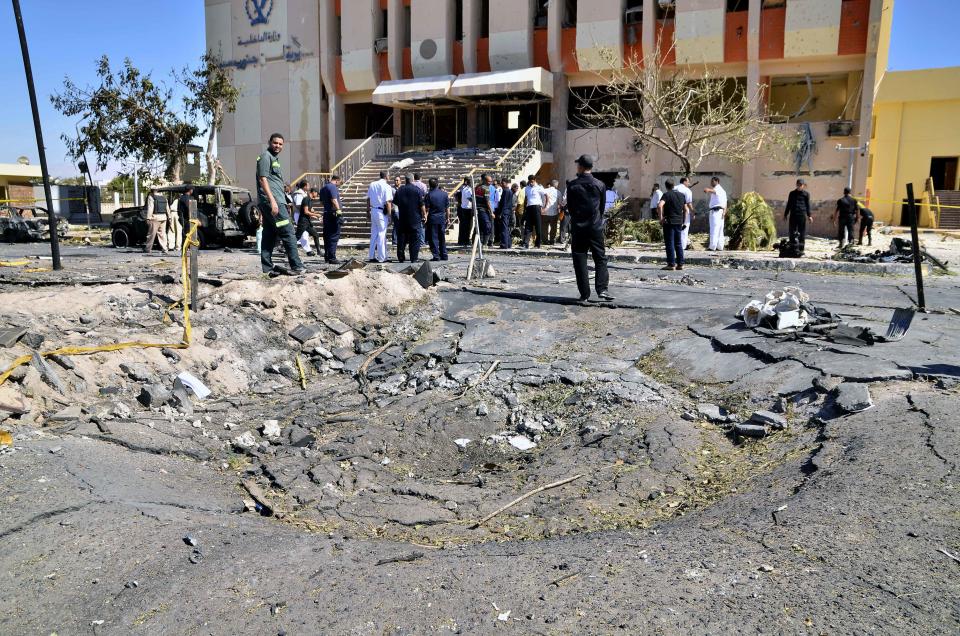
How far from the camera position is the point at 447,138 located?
1197 inches

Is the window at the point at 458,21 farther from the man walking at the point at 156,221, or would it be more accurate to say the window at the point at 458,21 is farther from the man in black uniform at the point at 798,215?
the man in black uniform at the point at 798,215

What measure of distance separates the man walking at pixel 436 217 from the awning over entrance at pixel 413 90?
14456 millimetres

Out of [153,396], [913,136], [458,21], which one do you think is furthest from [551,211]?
[913,136]

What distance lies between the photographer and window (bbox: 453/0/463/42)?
2794 centimetres

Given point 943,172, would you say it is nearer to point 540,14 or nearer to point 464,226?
point 540,14

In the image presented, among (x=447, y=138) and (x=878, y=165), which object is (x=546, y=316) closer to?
(x=447, y=138)

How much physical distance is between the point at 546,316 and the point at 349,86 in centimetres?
2401

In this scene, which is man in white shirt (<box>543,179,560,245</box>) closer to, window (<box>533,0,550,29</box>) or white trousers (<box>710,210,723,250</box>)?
white trousers (<box>710,210,723,250</box>)

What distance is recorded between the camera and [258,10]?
30703 mm

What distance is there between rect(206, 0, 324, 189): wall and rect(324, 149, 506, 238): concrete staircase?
4483 mm

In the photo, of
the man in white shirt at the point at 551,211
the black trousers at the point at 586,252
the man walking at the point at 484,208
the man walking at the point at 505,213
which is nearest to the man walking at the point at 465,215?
the man walking at the point at 484,208

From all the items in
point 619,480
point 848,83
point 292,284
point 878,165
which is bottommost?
point 619,480

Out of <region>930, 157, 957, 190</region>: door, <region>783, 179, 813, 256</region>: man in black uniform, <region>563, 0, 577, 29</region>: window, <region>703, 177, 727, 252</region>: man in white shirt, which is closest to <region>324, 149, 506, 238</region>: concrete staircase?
<region>563, 0, 577, 29</region>: window

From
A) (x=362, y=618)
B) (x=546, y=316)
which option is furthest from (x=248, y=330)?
(x=362, y=618)
